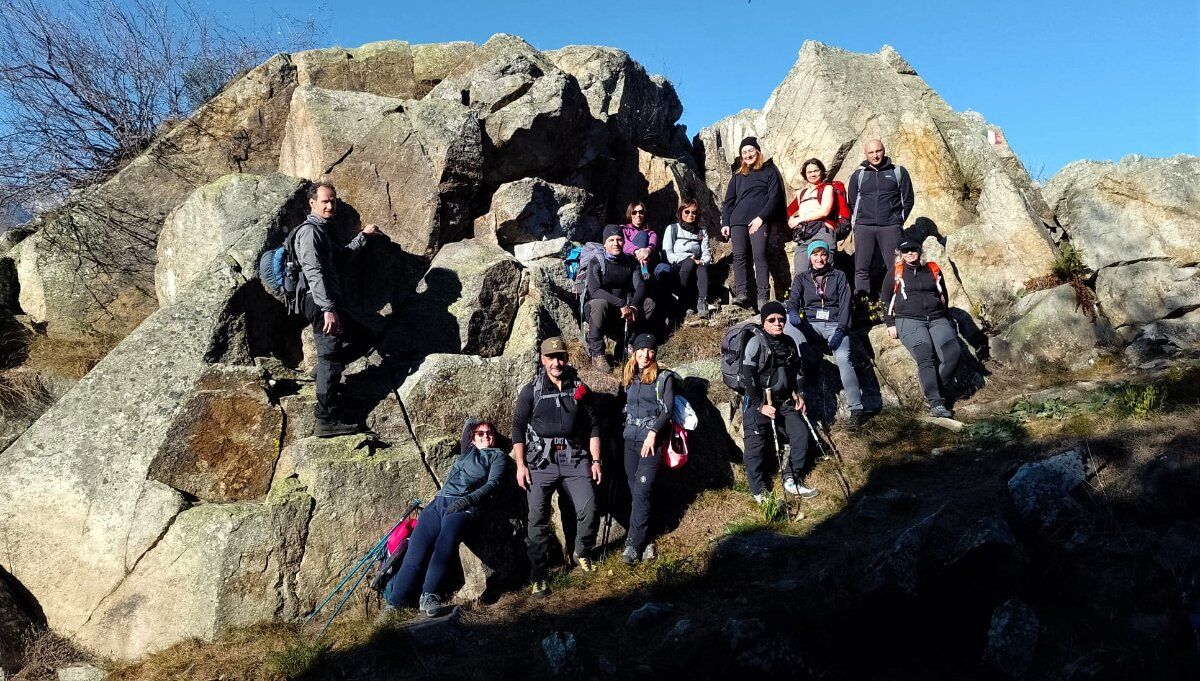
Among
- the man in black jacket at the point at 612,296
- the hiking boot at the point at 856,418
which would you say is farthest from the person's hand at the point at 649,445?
the hiking boot at the point at 856,418

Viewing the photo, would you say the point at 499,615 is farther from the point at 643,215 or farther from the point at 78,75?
the point at 78,75

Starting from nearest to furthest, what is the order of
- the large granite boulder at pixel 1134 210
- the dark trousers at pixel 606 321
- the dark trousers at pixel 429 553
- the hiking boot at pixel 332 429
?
the dark trousers at pixel 429 553
the hiking boot at pixel 332 429
the dark trousers at pixel 606 321
the large granite boulder at pixel 1134 210

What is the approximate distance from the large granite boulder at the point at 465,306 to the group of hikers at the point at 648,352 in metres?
1.25

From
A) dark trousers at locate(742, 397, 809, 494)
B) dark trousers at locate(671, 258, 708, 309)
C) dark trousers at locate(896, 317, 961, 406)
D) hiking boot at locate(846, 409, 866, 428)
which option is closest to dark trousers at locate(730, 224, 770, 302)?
dark trousers at locate(671, 258, 708, 309)

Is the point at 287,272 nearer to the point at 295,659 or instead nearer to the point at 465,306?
the point at 465,306

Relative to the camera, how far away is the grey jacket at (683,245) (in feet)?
41.6

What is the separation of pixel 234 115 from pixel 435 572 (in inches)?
417

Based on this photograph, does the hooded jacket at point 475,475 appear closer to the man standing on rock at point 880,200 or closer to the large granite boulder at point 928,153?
the man standing on rock at point 880,200

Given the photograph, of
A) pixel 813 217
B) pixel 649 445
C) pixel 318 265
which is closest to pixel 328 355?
pixel 318 265

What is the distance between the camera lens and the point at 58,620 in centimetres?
815

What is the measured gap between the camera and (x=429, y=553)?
26.7 ft

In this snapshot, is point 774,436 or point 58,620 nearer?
point 58,620

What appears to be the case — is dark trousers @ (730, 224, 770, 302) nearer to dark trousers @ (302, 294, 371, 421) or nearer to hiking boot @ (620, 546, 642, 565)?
hiking boot @ (620, 546, 642, 565)

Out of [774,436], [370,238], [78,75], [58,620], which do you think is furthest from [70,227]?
[774,436]
